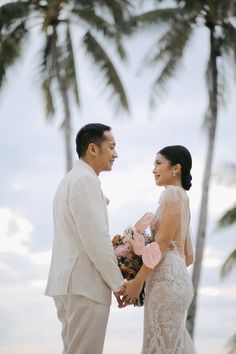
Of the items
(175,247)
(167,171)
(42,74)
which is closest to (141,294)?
(175,247)

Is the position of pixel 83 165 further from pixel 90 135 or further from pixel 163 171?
pixel 163 171

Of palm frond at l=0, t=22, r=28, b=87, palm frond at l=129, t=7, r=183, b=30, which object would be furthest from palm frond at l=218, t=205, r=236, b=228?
palm frond at l=0, t=22, r=28, b=87

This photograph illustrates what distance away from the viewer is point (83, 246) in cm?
559

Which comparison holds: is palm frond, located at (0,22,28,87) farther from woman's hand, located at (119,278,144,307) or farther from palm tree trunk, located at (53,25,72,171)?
woman's hand, located at (119,278,144,307)

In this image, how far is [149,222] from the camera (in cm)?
586

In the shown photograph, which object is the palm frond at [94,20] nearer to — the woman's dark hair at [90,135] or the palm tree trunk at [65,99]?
the palm tree trunk at [65,99]

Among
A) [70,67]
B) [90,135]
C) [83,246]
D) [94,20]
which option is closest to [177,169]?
[90,135]

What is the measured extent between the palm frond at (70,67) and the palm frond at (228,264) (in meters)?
5.78

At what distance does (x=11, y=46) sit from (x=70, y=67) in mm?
1884

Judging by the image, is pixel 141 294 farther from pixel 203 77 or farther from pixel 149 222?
pixel 203 77

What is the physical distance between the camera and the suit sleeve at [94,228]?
5.50 metres

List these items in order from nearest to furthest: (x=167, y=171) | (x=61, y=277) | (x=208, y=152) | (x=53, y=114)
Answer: (x=61, y=277), (x=167, y=171), (x=208, y=152), (x=53, y=114)

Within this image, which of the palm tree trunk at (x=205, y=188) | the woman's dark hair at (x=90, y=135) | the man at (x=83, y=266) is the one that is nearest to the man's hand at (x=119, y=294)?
the man at (x=83, y=266)

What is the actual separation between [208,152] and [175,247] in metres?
Answer: 14.7
